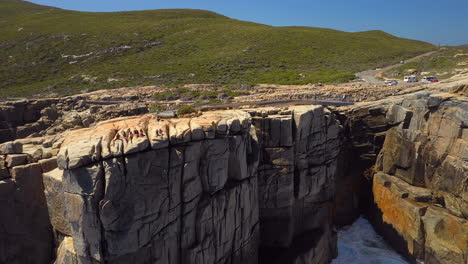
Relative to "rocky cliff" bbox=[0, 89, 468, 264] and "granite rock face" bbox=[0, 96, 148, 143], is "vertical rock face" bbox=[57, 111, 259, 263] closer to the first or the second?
"rocky cliff" bbox=[0, 89, 468, 264]

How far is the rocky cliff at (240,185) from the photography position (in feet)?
37.6

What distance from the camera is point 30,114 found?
32344 mm

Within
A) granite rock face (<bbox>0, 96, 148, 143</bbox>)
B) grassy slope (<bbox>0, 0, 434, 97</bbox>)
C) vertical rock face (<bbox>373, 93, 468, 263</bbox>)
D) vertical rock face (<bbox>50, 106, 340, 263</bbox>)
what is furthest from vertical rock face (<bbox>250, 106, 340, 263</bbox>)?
grassy slope (<bbox>0, 0, 434, 97</bbox>)

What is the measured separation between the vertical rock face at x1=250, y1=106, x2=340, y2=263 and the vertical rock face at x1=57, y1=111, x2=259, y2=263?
3285 mm

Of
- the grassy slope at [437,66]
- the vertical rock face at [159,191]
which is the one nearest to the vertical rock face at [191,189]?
the vertical rock face at [159,191]

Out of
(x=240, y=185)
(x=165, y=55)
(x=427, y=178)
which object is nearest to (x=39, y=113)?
(x=240, y=185)

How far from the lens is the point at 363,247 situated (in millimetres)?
24156

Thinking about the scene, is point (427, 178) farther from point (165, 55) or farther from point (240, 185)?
point (165, 55)

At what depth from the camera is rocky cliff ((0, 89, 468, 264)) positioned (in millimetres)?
11469

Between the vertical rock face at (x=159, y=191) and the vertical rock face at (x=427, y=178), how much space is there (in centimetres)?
1449

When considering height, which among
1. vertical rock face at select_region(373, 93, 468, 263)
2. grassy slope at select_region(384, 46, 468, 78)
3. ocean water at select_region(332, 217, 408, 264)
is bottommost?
ocean water at select_region(332, 217, 408, 264)

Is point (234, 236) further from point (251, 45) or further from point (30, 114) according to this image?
point (251, 45)

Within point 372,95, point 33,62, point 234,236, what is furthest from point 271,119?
point 33,62

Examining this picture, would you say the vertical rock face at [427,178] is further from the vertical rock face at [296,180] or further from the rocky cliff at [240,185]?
the vertical rock face at [296,180]
